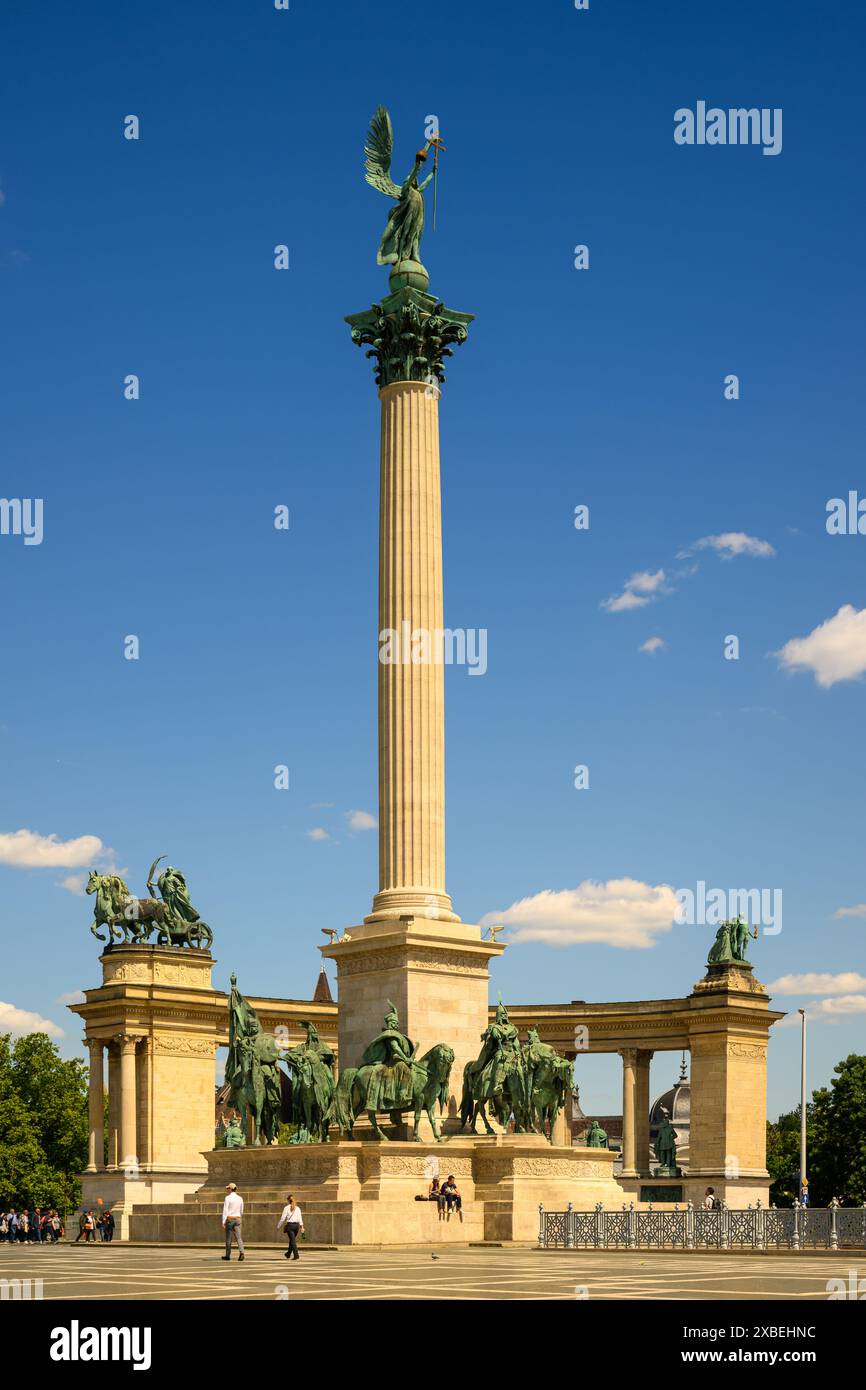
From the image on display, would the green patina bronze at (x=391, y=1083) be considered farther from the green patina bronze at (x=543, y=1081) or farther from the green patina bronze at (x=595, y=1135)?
the green patina bronze at (x=595, y=1135)

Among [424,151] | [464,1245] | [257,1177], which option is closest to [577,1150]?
[464,1245]

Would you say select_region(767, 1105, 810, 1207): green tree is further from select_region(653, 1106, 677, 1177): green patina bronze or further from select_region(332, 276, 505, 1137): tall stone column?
select_region(332, 276, 505, 1137): tall stone column

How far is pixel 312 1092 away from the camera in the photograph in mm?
54750

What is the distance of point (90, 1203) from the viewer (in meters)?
Result: 91.6

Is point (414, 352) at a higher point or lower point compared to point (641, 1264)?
higher

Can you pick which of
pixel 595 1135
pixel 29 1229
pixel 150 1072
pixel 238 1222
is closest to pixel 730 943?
pixel 595 1135

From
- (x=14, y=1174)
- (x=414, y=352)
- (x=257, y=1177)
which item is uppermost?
(x=414, y=352)

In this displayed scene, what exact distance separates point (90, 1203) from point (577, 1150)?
44065 millimetres

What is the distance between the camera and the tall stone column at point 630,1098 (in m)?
97.2

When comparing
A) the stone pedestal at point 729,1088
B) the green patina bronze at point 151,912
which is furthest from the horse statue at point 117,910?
the stone pedestal at point 729,1088

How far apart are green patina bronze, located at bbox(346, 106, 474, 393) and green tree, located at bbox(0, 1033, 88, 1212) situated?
60.8 m

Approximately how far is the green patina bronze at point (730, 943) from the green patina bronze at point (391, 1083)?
4633 centimetres

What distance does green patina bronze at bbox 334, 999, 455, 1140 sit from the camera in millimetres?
53156
